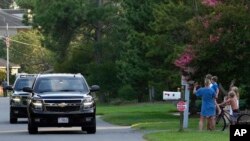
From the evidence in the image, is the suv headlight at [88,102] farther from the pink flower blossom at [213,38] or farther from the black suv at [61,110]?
the pink flower blossom at [213,38]

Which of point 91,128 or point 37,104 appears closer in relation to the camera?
point 37,104

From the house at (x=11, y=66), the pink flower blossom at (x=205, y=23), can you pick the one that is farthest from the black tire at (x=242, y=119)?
the house at (x=11, y=66)

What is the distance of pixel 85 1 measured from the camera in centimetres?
6041

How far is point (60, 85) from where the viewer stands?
23.7 metres

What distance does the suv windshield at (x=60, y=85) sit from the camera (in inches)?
926

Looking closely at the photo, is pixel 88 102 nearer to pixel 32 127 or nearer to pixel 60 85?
pixel 60 85

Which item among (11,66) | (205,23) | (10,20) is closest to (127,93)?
(205,23)

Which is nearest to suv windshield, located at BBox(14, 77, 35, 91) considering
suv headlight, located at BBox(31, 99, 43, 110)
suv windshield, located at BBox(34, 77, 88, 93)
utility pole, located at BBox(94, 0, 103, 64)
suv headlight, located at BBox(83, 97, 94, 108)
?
suv windshield, located at BBox(34, 77, 88, 93)

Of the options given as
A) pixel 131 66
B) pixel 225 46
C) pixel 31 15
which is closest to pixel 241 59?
pixel 225 46

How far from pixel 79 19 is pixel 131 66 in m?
10.6

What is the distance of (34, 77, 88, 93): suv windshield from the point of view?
23.5 meters

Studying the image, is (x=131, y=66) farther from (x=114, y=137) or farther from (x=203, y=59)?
(x=114, y=137)

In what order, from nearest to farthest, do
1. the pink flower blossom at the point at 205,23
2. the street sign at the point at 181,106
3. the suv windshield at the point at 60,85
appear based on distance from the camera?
the street sign at the point at 181,106 → the suv windshield at the point at 60,85 → the pink flower blossom at the point at 205,23

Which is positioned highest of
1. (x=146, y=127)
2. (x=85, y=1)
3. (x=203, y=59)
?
(x=85, y=1)
